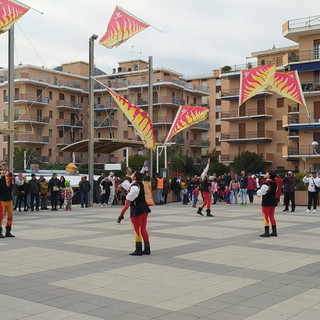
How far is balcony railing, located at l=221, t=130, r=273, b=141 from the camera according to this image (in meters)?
65.1

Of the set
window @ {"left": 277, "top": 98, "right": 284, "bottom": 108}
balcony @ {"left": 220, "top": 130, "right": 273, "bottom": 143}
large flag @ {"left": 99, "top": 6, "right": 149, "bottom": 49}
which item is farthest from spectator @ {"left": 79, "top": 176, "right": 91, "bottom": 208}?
window @ {"left": 277, "top": 98, "right": 284, "bottom": 108}

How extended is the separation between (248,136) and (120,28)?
43434 mm

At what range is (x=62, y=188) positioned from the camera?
25484mm

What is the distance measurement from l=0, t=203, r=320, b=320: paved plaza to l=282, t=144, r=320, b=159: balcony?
38829 mm

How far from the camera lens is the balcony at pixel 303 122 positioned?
51.2m

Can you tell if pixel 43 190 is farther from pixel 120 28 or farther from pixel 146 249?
pixel 146 249

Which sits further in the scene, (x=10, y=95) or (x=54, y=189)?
(x=54, y=189)

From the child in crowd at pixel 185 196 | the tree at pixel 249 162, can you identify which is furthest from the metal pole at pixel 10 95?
the tree at pixel 249 162

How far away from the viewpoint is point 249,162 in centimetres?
6253

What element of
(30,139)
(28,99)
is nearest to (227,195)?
(28,99)

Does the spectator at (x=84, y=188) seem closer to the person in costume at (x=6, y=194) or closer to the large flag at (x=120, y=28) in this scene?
the large flag at (x=120, y=28)

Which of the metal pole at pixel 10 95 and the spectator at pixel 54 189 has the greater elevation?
the metal pole at pixel 10 95

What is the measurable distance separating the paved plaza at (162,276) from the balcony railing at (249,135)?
51651 millimetres

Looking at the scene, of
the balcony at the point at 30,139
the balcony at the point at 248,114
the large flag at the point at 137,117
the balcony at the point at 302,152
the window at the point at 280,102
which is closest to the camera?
the large flag at the point at 137,117
